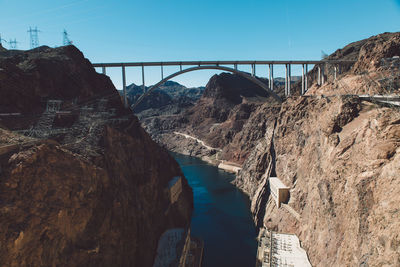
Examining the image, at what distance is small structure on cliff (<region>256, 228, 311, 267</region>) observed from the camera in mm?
16803

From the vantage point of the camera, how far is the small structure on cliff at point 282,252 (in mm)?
16803

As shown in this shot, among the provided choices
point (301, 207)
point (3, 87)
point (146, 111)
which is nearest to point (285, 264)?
point (301, 207)

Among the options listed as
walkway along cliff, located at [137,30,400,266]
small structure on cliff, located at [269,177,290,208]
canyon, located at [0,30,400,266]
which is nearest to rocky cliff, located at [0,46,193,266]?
canyon, located at [0,30,400,266]

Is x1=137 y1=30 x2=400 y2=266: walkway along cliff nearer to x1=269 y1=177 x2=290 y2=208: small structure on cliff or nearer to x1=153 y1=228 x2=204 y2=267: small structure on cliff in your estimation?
x1=269 y1=177 x2=290 y2=208: small structure on cliff

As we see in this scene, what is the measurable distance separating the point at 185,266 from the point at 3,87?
19876 mm

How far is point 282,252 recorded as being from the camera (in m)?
18.2

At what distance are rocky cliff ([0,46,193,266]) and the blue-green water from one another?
17.5ft

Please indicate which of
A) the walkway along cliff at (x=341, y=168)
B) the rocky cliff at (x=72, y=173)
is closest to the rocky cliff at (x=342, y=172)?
the walkway along cliff at (x=341, y=168)

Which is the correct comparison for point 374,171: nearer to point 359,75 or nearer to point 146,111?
point 359,75

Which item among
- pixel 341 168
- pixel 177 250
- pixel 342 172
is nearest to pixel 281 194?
pixel 341 168

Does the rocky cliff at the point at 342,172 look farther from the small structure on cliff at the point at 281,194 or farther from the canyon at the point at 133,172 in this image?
the small structure on cliff at the point at 281,194

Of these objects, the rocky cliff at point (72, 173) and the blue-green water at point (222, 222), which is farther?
the blue-green water at point (222, 222)

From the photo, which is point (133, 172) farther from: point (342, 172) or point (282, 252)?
point (342, 172)

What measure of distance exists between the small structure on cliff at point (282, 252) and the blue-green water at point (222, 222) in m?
5.49
